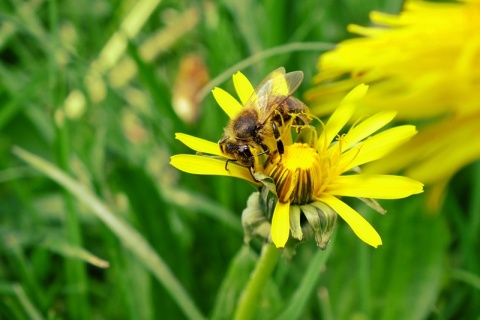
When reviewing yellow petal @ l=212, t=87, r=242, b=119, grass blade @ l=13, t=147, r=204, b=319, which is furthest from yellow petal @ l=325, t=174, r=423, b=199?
grass blade @ l=13, t=147, r=204, b=319

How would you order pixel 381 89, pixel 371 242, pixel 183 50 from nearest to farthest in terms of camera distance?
pixel 371 242 → pixel 381 89 → pixel 183 50

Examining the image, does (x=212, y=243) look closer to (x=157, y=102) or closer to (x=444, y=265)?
(x=157, y=102)

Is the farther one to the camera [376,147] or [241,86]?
[241,86]

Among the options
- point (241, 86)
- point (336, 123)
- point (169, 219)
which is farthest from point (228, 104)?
point (169, 219)

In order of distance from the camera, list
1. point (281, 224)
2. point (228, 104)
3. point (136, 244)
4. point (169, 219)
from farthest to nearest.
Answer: point (169, 219) < point (136, 244) < point (228, 104) < point (281, 224)

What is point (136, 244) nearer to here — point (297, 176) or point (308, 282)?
point (308, 282)

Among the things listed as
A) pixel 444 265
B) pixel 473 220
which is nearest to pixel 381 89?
pixel 473 220

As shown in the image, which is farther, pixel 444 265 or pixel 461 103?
pixel 444 265
